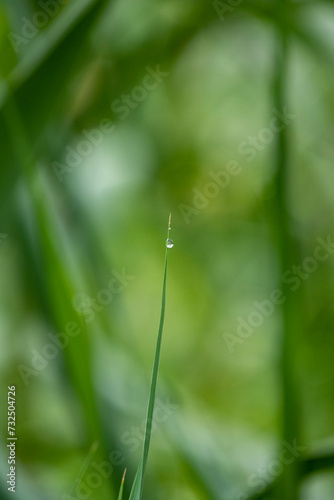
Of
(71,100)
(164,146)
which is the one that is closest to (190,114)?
(164,146)

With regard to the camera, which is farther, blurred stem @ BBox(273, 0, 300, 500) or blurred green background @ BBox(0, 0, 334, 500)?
blurred green background @ BBox(0, 0, 334, 500)

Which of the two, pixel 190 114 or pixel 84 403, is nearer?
pixel 84 403

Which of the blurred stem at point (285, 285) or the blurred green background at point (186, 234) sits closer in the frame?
the blurred stem at point (285, 285)

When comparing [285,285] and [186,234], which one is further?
[186,234]

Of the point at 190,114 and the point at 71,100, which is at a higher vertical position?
the point at 190,114

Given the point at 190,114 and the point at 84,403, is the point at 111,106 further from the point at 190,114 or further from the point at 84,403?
the point at 84,403

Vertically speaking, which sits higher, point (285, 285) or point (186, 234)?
point (186, 234)

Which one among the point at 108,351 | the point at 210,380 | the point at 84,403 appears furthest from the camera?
the point at 210,380

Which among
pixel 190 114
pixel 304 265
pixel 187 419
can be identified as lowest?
pixel 187 419
